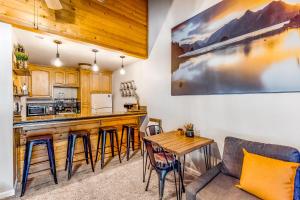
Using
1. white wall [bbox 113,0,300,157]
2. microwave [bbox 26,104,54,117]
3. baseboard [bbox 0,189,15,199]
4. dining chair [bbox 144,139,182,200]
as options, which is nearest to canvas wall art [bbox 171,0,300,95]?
white wall [bbox 113,0,300,157]

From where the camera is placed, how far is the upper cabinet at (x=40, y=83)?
432cm

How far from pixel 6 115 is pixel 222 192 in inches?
111

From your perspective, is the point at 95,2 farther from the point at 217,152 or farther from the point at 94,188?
the point at 217,152

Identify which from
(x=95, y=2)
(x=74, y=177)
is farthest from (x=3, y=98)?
(x=95, y=2)

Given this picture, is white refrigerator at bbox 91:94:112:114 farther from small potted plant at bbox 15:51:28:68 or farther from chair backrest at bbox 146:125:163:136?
small potted plant at bbox 15:51:28:68

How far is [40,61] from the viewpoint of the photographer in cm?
413

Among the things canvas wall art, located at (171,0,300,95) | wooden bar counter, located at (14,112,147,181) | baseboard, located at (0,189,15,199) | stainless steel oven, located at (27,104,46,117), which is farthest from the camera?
stainless steel oven, located at (27,104,46,117)

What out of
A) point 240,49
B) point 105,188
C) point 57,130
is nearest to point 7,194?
point 57,130

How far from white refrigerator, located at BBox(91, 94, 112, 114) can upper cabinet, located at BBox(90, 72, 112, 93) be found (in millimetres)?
261

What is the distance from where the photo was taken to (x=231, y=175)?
1.80 metres

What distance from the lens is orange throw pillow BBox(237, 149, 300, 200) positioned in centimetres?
128

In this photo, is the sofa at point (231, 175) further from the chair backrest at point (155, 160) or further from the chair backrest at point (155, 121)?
the chair backrest at point (155, 121)

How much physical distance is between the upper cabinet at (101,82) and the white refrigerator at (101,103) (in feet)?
0.86

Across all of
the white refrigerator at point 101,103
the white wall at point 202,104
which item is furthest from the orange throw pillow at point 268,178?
the white refrigerator at point 101,103
